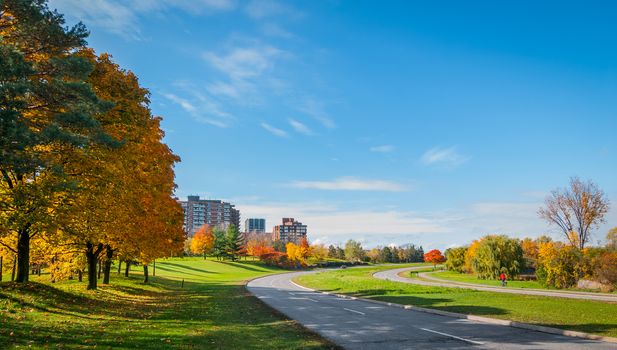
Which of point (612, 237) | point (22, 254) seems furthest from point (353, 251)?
point (22, 254)

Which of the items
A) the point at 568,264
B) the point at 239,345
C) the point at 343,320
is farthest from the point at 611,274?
the point at 239,345

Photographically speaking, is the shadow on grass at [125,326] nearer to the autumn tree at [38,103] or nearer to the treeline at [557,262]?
the autumn tree at [38,103]

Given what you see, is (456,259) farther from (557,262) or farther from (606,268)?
(606,268)

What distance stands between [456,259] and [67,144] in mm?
91018

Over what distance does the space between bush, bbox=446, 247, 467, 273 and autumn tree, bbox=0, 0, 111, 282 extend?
88.4 metres

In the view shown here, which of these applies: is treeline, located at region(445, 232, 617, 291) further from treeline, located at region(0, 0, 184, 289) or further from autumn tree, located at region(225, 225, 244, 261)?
autumn tree, located at region(225, 225, 244, 261)

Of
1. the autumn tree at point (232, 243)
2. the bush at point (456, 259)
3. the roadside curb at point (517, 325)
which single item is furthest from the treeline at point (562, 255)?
the autumn tree at point (232, 243)

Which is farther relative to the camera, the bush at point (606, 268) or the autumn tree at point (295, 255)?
the autumn tree at point (295, 255)

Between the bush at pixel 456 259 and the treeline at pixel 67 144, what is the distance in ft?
264

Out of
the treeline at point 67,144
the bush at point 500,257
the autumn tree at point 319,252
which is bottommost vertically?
the autumn tree at point 319,252

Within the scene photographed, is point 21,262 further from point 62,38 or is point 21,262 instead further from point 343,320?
point 343,320

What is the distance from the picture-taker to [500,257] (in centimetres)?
6650

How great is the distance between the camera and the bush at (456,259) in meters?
92.0

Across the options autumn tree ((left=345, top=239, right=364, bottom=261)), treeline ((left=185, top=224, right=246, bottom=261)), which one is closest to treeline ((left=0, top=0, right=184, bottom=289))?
treeline ((left=185, top=224, right=246, bottom=261))
